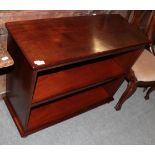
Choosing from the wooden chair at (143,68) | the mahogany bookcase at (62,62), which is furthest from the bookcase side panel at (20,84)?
the wooden chair at (143,68)

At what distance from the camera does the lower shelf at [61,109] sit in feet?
5.12

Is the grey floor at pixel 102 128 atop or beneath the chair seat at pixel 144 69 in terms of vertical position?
beneath

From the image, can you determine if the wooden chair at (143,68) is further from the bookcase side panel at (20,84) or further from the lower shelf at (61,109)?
the bookcase side panel at (20,84)

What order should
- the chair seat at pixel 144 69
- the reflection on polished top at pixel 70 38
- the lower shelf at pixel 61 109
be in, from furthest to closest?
the chair seat at pixel 144 69 → the lower shelf at pixel 61 109 → the reflection on polished top at pixel 70 38

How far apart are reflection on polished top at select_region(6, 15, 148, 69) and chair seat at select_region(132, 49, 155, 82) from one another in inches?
10.6

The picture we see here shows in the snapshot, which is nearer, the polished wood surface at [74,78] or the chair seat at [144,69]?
the polished wood surface at [74,78]

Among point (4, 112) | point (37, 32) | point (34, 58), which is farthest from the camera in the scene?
point (4, 112)

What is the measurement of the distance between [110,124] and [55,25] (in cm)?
91

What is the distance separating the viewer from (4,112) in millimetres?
1633

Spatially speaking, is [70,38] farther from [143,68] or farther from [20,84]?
[143,68]

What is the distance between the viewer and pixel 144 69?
174 centimetres
